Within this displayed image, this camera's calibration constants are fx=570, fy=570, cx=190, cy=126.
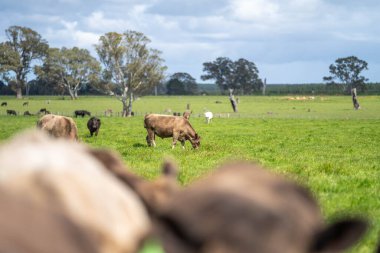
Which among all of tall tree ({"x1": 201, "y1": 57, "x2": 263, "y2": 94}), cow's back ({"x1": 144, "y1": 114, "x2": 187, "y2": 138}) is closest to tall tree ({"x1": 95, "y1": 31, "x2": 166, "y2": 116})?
cow's back ({"x1": 144, "y1": 114, "x2": 187, "y2": 138})

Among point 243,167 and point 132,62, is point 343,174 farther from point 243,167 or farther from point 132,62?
point 132,62

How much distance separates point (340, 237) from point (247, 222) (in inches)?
14.5

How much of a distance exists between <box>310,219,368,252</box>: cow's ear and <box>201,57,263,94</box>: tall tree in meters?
175

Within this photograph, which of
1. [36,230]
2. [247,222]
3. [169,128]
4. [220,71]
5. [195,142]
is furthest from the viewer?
[220,71]

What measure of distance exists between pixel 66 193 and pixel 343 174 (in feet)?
38.1

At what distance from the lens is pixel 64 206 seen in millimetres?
2029

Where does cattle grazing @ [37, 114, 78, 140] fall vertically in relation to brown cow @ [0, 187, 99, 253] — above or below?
below

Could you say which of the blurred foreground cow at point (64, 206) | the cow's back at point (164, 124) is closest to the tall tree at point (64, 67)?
the cow's back at point (164, 124)

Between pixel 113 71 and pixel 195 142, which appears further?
pixel 113 71

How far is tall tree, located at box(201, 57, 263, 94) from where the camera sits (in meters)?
178

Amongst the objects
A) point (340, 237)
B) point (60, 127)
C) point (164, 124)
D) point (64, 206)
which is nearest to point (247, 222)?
point (340, 237)

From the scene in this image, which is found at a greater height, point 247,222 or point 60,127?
point 247,222

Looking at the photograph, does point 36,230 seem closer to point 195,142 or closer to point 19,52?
point 195,142

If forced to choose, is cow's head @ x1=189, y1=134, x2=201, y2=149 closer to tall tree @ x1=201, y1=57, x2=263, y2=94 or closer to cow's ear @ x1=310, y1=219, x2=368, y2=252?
cow's ear @ x1=310, y1=219, x2=368, y2=252
